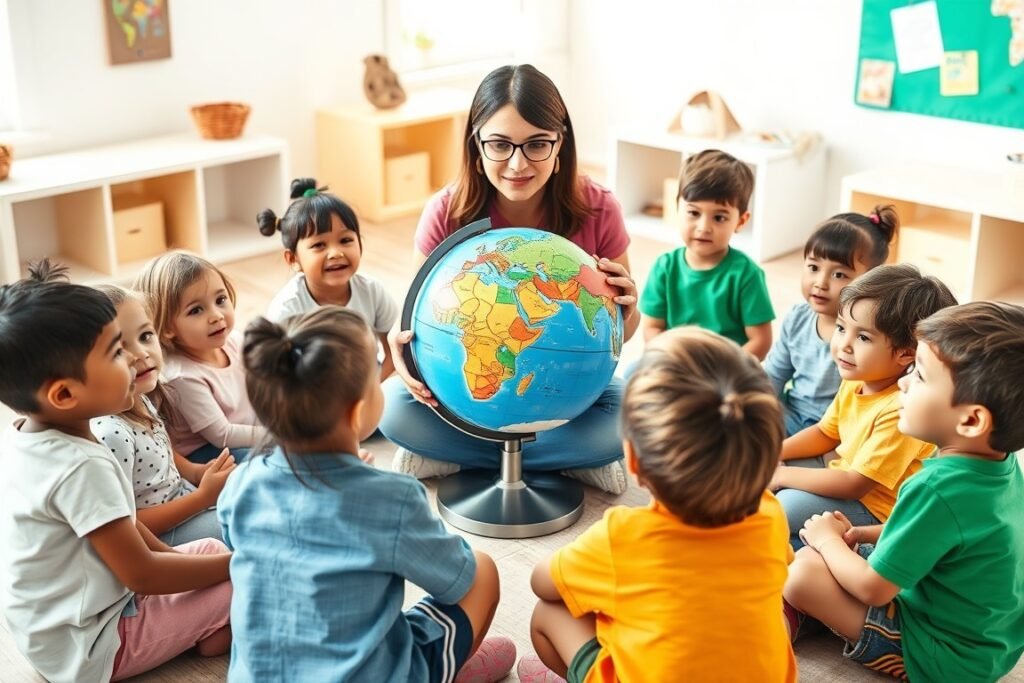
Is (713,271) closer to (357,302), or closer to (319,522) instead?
(357,302)

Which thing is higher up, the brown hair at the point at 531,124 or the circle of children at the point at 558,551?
the brown hair at the point at 531,124

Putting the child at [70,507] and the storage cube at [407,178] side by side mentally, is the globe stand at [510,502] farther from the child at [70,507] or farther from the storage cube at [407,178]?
the storage cube at [407,178]

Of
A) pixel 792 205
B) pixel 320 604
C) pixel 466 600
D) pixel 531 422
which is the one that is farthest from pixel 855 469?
pixel 792 205

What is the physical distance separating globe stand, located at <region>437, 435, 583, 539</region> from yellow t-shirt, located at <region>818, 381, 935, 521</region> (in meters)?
0.76

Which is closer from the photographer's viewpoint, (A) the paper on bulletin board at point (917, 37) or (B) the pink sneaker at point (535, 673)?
(B) the pink sneaker at point (535, 673)

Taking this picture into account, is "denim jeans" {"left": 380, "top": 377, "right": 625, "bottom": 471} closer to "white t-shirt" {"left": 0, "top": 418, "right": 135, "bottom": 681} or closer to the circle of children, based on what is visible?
the circle of children

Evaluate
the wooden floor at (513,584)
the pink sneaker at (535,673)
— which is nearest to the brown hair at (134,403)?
the wooden floor at (513,584)

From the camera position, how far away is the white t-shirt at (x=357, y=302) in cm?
360

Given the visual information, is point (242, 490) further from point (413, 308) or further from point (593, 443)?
point (593, 443)

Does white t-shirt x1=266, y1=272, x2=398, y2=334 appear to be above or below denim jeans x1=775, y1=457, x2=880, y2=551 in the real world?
above

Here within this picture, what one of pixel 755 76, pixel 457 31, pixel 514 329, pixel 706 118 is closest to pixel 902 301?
pixel 514 329

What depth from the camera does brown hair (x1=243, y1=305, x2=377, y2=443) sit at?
2092 millimetres

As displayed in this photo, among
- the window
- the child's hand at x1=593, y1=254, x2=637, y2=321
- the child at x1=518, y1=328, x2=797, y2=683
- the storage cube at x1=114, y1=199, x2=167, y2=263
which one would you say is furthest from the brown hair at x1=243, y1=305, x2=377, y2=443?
the window

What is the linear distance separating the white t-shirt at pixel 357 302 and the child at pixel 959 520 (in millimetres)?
1706
